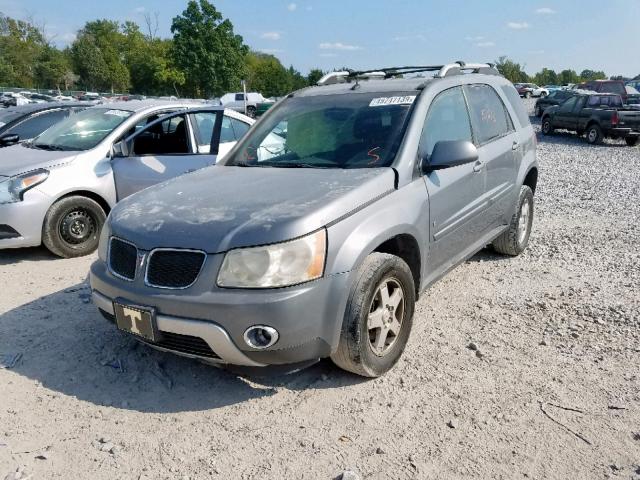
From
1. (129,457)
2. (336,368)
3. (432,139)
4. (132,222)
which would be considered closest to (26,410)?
(129,457)

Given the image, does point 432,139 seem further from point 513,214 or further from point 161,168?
point 161,168

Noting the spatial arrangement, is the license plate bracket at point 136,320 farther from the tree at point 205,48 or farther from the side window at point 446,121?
the tree at point 205,48

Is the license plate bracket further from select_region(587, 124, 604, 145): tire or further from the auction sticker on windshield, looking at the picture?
select_region(587, 124, 604, 145): tire

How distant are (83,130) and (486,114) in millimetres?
4634

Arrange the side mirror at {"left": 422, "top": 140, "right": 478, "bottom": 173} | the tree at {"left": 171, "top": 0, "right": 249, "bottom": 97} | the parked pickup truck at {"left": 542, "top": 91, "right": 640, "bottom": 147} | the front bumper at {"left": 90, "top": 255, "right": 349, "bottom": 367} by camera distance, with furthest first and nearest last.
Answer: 1. the tree at {"left": 171, "top": 0, "right": 249, "bottom": 97}
2. the parked pickup truck at {"left": 542, "top": 91, "right": 640, "bottom": 147}
3. the side mirror at {"left": 422, "top": 140, "right": 478, "bottom": 173}
4. the front bumper at {"left": 90, "top": 255, "right": 349, "bottom": 367}

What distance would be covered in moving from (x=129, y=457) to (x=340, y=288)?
1338 mm

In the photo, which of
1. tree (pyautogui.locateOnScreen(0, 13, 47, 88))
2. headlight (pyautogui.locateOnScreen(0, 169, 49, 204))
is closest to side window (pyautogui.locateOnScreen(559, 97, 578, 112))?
headlight (pyautogui.locateOnScreen(0, 169, 49, 204))

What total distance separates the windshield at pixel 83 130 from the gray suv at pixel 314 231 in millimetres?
2744

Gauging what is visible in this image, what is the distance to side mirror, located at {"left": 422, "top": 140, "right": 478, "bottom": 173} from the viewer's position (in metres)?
3.51

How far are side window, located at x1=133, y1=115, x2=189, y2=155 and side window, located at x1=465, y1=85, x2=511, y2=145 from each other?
338 cm

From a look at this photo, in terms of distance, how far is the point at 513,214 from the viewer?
519cm

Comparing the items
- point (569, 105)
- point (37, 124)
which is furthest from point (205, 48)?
point (37, 124)

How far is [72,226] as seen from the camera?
5.90 m

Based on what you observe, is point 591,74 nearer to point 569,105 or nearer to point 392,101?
point 569,105
